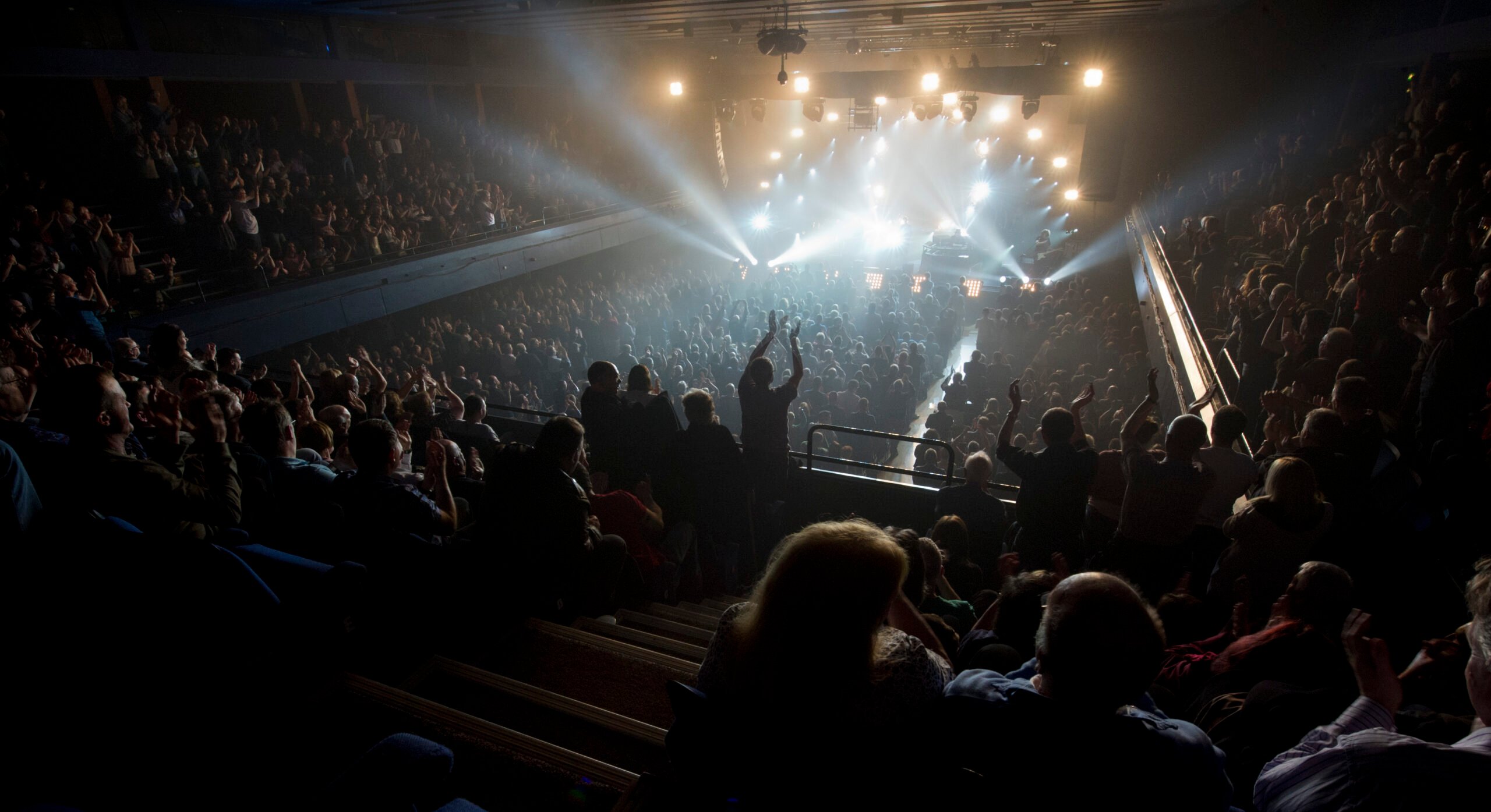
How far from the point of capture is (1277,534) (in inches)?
111

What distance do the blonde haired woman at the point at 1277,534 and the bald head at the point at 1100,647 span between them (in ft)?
6.58

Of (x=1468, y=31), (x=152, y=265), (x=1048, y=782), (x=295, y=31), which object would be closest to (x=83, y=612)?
(x=1048, y=782)

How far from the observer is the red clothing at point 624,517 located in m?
3.59

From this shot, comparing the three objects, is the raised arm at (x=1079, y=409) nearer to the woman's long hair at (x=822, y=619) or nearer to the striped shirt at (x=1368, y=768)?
Result: the striped shirt at (x=1368, y=768)

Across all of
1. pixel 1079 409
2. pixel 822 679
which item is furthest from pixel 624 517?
pixel 1079 409

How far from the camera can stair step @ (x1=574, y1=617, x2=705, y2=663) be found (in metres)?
2.83

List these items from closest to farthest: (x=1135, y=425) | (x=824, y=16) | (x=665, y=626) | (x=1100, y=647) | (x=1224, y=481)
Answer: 1. (x=1100, y=647)
2. (x=665, y=626)
3. (x=1224, y=481)
4. (x=1135, y=425)
5. (x=824, y=16)

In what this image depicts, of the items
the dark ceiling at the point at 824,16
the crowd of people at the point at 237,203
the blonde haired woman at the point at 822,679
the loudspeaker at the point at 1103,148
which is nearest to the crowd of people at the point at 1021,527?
the blonde haired woman at the point at 822,679

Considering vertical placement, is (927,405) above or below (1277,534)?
below

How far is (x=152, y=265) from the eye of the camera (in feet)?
29.4

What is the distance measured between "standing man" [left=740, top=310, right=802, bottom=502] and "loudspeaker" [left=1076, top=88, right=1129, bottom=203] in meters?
15.7

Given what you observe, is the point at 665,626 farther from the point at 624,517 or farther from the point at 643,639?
the point at 624,517

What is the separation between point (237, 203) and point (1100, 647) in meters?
12.8

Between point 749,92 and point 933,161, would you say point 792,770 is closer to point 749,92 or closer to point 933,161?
point 749,92
